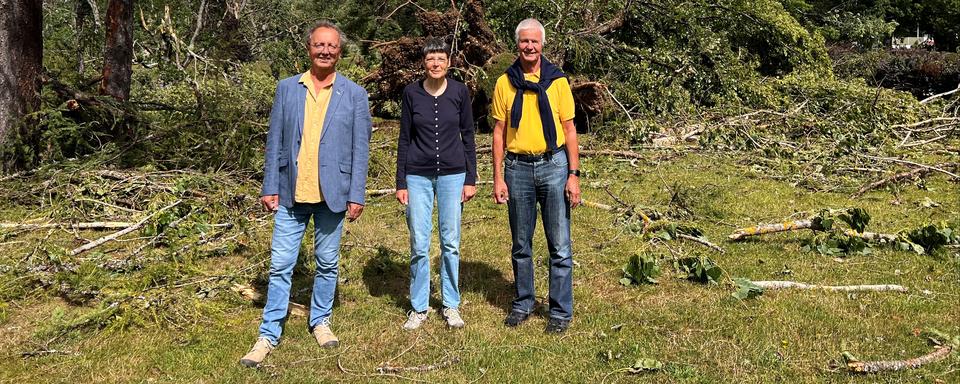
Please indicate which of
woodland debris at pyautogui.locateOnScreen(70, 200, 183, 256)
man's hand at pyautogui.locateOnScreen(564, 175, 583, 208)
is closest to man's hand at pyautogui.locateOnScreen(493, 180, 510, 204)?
man's hand at pyautogui.locateOnScreen(564, 175, 583, 208)

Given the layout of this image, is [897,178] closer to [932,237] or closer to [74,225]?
[932,237]

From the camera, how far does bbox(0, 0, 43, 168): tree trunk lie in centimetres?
681

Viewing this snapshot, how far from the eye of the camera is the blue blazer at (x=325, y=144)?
3.42m

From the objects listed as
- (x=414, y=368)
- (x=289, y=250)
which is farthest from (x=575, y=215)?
(x=289, y=250)

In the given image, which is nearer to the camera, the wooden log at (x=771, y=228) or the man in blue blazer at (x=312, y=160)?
the man in blue blazer at (x=312, y=160)

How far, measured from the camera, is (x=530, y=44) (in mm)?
3508

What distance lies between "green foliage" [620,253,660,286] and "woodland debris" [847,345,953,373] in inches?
59.6

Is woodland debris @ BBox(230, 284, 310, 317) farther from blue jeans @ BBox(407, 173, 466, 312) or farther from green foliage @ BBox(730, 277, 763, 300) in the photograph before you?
green foliage @ BBox(730, 277, 763, 300)

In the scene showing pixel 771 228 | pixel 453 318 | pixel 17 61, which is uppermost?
pixel 17 61

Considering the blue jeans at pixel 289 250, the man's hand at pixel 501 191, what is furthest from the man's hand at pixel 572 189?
the blue jeans at pixel 289 250

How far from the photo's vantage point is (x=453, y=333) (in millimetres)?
3820

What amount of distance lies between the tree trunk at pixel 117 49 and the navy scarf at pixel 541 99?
6.08 meters

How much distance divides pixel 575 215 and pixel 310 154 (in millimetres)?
3593

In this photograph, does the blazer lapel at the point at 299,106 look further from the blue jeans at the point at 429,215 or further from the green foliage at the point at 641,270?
the green foliage at the point at 641,270
